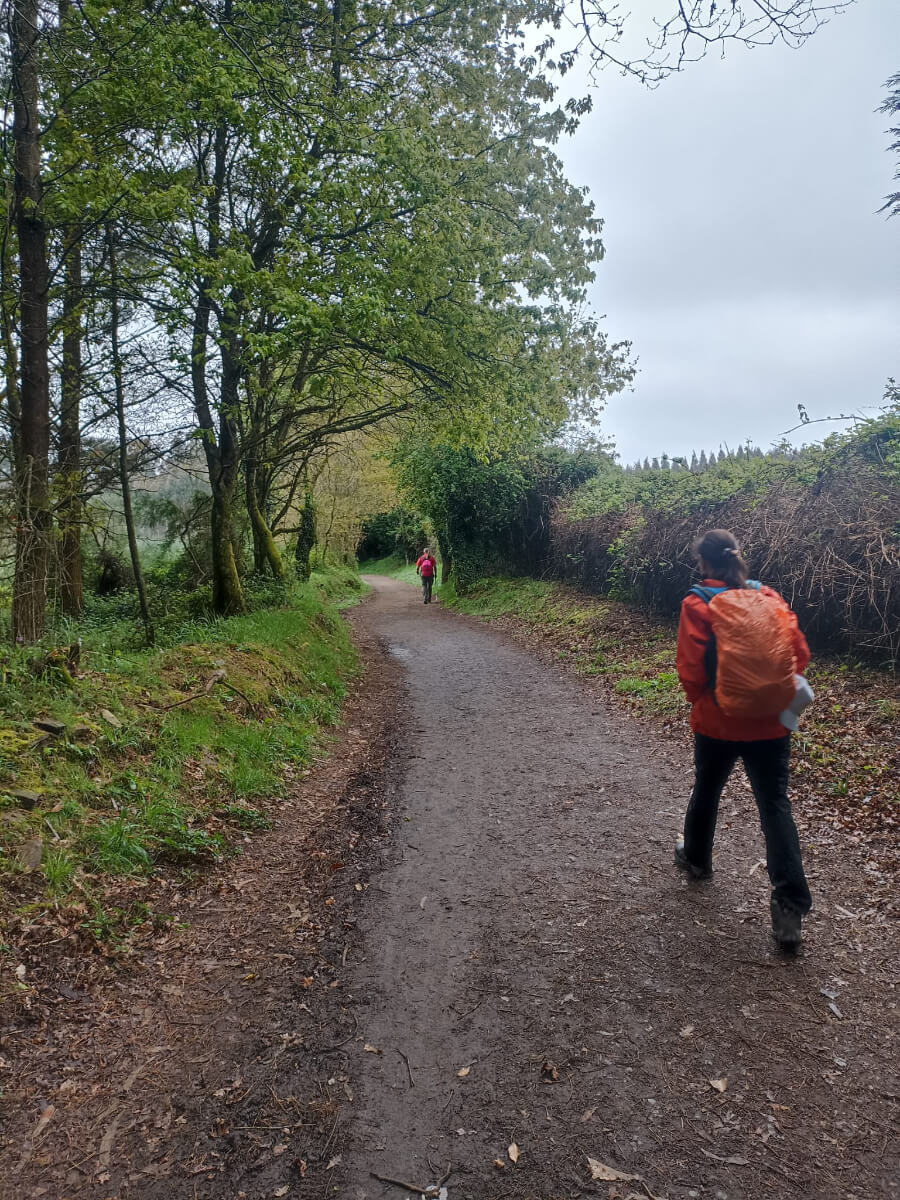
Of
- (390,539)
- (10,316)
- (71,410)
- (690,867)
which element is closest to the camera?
(690,867)

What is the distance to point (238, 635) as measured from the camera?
379 inches

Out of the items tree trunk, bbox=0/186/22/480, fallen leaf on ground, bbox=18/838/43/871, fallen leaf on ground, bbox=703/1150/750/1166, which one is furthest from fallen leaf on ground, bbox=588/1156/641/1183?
tree trunk, bbox=0/186/22/480

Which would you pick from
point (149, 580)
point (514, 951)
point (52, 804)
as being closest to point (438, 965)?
point (514, 951)

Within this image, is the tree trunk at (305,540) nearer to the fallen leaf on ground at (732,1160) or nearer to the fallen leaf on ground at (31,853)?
the fallen leaf on ground at (31,853)

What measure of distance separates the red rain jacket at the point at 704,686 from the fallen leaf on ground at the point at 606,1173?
2.07m

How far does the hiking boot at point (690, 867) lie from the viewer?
13.9 feet

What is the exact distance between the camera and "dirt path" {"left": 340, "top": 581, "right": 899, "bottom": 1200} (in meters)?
2.35

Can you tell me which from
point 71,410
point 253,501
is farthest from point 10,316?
point 253,501

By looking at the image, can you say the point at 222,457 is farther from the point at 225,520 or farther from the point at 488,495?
the point at 488,495

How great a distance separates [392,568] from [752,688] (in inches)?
1757

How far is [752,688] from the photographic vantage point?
3.43m

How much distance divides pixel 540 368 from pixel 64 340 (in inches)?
290

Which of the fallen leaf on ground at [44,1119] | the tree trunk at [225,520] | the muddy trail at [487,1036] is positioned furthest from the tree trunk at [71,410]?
the fallen leaf on ground at [44,1119]

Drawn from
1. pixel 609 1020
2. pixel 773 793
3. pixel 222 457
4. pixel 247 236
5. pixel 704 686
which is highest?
pixel 247 236
